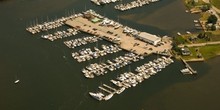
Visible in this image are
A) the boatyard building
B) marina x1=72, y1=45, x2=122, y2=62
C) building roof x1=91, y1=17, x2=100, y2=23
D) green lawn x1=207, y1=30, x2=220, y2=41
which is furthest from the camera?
building roof x1=91, y1=17, x2=100, y2=23

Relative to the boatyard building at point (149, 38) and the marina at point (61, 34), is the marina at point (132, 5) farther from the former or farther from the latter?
the marina at point (61, 34)

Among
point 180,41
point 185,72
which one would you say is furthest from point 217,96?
point 180,41

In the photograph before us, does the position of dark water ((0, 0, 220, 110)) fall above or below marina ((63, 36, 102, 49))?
below

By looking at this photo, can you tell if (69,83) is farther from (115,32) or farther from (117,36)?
(115,32)

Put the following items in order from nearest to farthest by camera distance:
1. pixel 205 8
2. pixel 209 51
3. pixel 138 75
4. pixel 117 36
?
pixel 138 75, pixel 209 51, pixel 117 36, pixel 205 8

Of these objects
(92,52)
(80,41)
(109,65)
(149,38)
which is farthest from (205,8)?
(109,65)

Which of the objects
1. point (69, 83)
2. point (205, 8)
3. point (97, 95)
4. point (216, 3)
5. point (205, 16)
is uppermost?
point (205, 8)

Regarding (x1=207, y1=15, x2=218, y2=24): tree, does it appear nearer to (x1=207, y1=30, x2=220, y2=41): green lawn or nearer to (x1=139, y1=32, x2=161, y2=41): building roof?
(x1=207, y1=30, x2=220, y2=41): green lawn

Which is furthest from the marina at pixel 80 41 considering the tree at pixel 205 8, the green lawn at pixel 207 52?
the tree at pixel 205 8

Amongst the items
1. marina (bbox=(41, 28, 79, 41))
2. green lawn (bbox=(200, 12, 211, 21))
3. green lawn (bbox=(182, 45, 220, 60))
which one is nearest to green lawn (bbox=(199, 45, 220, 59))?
green lawn (bbox=(182, 45, 220, 60))
